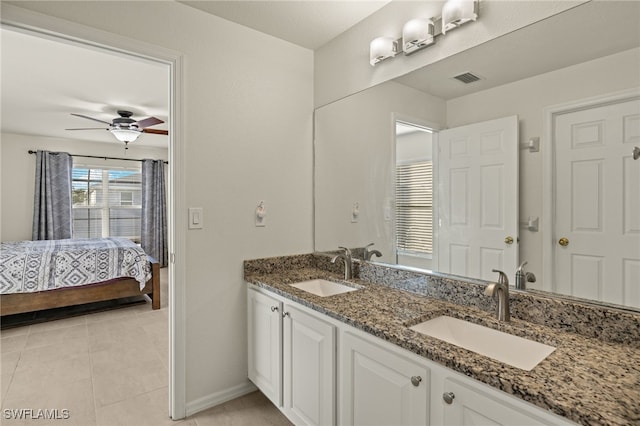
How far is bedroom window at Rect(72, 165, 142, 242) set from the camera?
6.22m

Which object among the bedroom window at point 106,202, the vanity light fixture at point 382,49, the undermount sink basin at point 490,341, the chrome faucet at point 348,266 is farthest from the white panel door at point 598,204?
the bedroom window at point 106,202

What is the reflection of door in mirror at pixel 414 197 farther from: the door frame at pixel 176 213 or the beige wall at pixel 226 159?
the door frame at pixel 176 213

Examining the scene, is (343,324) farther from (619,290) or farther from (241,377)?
(241,377)

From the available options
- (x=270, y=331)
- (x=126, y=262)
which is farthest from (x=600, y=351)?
(x=126, y=262)

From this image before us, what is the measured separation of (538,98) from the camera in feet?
4.54

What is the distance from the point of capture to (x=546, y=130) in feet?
4.44

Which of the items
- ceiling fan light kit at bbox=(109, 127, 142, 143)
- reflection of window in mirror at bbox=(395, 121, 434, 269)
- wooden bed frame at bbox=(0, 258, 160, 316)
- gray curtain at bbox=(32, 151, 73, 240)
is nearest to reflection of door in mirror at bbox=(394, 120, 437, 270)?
reflection of window in mirror at bbox=(395, 121, 434, 269)

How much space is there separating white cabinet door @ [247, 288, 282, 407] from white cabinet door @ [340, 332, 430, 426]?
52 centimetres

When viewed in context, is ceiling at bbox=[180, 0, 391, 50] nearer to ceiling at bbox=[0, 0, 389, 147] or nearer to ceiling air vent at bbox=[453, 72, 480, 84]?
ceiling at bbox=[0, 0, 389, 147]

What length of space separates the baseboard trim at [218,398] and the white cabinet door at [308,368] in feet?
1.66

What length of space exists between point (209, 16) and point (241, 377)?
2.26 metres

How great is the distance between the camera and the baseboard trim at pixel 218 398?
2041mm

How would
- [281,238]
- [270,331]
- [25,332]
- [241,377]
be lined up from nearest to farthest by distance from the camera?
[270,331] → [241,377] → [281,238] → [25,332]

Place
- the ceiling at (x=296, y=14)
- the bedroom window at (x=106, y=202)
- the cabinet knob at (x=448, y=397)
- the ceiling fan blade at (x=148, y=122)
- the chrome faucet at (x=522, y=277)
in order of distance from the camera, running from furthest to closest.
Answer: the bedroom window at (x=106, y=202), the ceiling fan blade at (x=148, y=122), the ceiling at (x=296, y=14), the chrome faucet at (x=522, y=277), the cabinet knob at (x=448, y=397)
